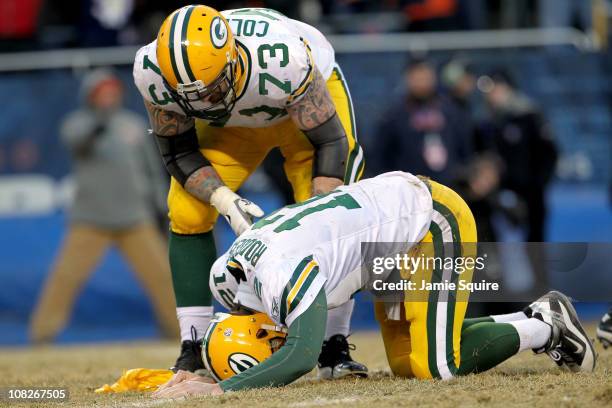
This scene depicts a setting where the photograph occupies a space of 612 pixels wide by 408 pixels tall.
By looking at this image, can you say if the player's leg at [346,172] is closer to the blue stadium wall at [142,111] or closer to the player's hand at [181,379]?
the player's hand at [181,379]

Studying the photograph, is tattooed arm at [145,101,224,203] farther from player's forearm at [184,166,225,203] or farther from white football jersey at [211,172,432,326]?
white football jersey at [211,172,432,326]

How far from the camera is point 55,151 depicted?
11.6 meters

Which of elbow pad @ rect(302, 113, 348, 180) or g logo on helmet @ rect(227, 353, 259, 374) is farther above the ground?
elbow pad @ rect(302, 113, 348, 180)

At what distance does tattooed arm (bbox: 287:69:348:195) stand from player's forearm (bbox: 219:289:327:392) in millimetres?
1183

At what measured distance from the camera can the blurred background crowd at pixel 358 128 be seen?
33.4ft

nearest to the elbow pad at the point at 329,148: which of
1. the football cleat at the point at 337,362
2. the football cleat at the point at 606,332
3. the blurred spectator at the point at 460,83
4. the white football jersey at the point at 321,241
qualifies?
the white football jersey at the point at 321,241

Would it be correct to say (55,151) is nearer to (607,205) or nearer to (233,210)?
(607,205)

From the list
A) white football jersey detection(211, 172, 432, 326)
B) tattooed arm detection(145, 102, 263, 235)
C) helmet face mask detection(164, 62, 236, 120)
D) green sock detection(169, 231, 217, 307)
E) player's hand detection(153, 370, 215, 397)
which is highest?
helmet face mask detection(164, 62, 236, 120)

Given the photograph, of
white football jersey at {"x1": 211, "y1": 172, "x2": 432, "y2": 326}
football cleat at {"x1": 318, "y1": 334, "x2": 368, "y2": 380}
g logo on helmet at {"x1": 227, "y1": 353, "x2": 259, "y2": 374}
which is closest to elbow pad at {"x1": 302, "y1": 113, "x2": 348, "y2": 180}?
white football jersey at {"x1": 211, "y1": 172, "x2": 432, "y2": 326}

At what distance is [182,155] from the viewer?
19.4 feet

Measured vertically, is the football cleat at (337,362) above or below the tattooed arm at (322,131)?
below

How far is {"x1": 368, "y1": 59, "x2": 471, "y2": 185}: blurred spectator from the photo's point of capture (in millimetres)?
9875

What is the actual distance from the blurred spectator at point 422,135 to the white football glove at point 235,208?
4347 millimetres

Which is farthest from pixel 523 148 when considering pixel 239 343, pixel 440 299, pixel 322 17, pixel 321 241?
pixel 239 343
